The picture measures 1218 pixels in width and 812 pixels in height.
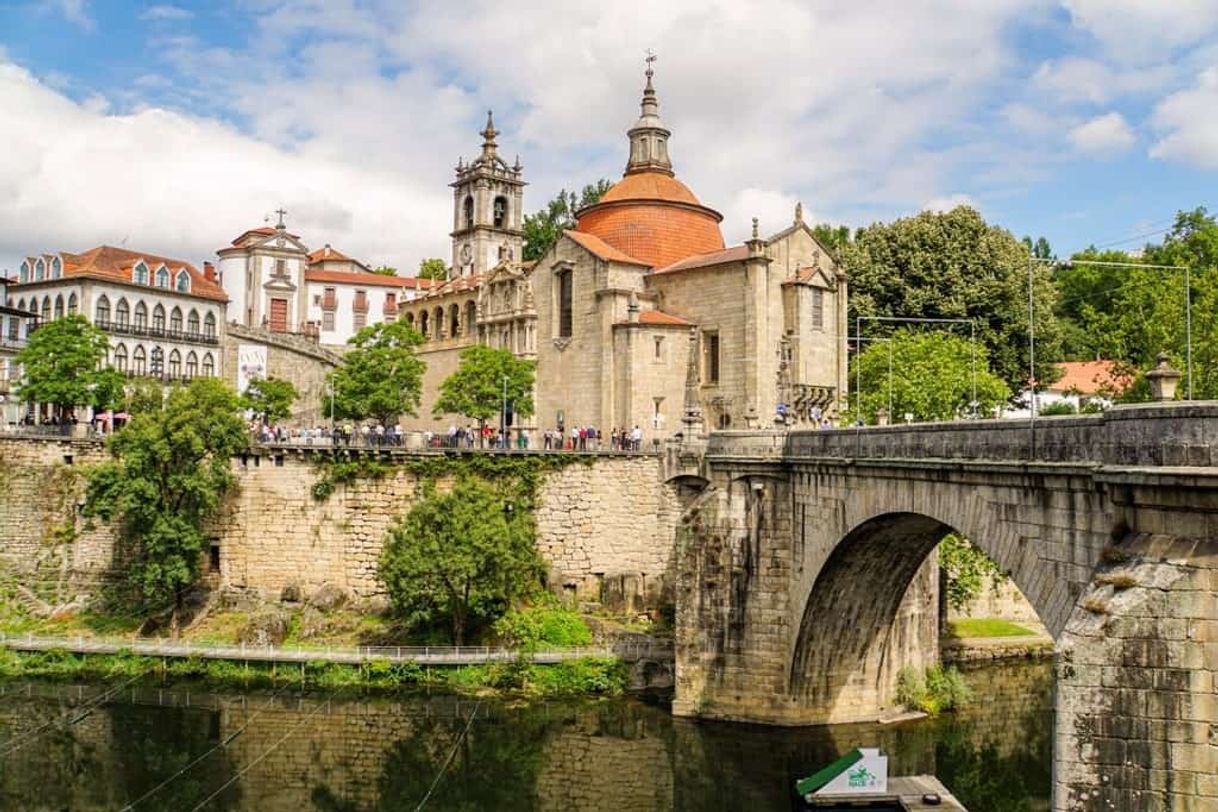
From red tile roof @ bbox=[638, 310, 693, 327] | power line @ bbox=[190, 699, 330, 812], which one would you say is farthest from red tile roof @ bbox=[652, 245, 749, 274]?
power line @ bbox=[190, 699, 330, 812]

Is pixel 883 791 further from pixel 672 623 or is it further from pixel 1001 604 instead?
pixel 1001 604

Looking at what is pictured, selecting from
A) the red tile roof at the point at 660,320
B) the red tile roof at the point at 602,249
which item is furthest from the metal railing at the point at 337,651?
the red tile roof at the point at 602,249

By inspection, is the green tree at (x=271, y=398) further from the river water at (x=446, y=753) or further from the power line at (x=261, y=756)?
the power line at (x=261, y=756)

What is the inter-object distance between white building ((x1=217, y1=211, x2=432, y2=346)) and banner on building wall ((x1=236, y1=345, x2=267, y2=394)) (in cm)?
824

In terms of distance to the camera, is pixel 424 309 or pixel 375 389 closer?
pixel 375 389

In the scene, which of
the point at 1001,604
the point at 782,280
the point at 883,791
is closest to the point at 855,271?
the point at 782,280

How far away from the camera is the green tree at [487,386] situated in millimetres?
48688

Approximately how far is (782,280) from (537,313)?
1252 cm

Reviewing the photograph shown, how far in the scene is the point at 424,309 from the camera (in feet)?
213

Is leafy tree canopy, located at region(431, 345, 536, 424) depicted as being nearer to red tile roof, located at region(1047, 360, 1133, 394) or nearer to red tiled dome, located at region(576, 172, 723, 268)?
red tiled dome, located at region(576, 172, 723, 268)

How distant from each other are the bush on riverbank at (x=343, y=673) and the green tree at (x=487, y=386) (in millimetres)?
17002

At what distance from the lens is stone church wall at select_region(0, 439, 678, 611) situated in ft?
127

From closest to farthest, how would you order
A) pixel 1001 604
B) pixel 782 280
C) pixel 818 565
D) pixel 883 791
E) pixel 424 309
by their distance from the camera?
1. pixel 883 791
2. pixel 818 565
3. pixel 1001 604
4. pixel 782 280
5. pixel 424 309

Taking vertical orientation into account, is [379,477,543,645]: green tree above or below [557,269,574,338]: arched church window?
below
